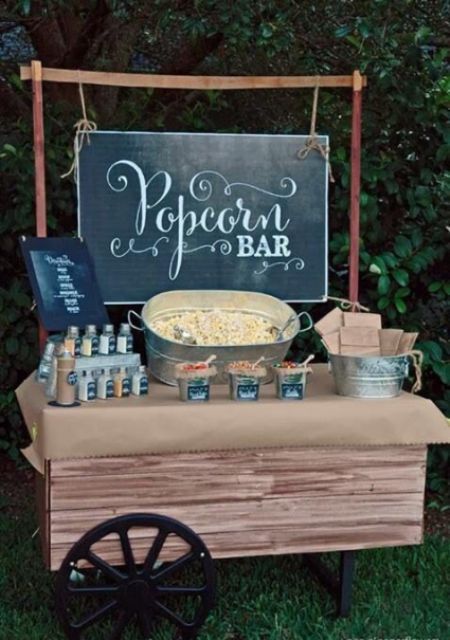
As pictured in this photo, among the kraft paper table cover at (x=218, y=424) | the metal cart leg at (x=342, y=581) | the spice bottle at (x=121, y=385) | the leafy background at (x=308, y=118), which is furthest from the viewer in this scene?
the leafy background at (x=308, y=118)

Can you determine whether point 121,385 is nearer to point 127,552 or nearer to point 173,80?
point 127,552

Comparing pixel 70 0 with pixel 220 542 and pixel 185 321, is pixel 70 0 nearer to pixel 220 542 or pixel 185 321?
pixel 185 321

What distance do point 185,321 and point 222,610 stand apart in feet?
3.62

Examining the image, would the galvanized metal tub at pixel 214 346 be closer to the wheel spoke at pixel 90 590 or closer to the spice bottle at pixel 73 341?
the spice bottle at pixel 73 341

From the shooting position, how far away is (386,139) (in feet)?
14.1

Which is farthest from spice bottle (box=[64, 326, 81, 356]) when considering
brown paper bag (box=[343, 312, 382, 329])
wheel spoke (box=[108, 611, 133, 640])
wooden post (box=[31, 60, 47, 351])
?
brown paper bag (box=[343, 312, 382, 329])

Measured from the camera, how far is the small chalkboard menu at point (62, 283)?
3.33 metres

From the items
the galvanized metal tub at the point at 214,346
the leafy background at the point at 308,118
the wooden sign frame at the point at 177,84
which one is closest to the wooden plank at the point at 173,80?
the wooden sign frame at the point at 177,84

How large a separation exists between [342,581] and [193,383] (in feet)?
3.16

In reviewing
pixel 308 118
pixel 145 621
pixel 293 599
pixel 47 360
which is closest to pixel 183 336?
pixel 47 360

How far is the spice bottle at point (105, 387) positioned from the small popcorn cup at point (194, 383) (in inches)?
9.0

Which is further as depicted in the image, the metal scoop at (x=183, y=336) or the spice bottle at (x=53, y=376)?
the metal scoop at (x=183, y=336)

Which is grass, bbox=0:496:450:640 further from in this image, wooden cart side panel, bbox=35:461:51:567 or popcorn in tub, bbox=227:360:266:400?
popcorn in tub, bbox=227:360:266:400

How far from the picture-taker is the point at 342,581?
3338mm
